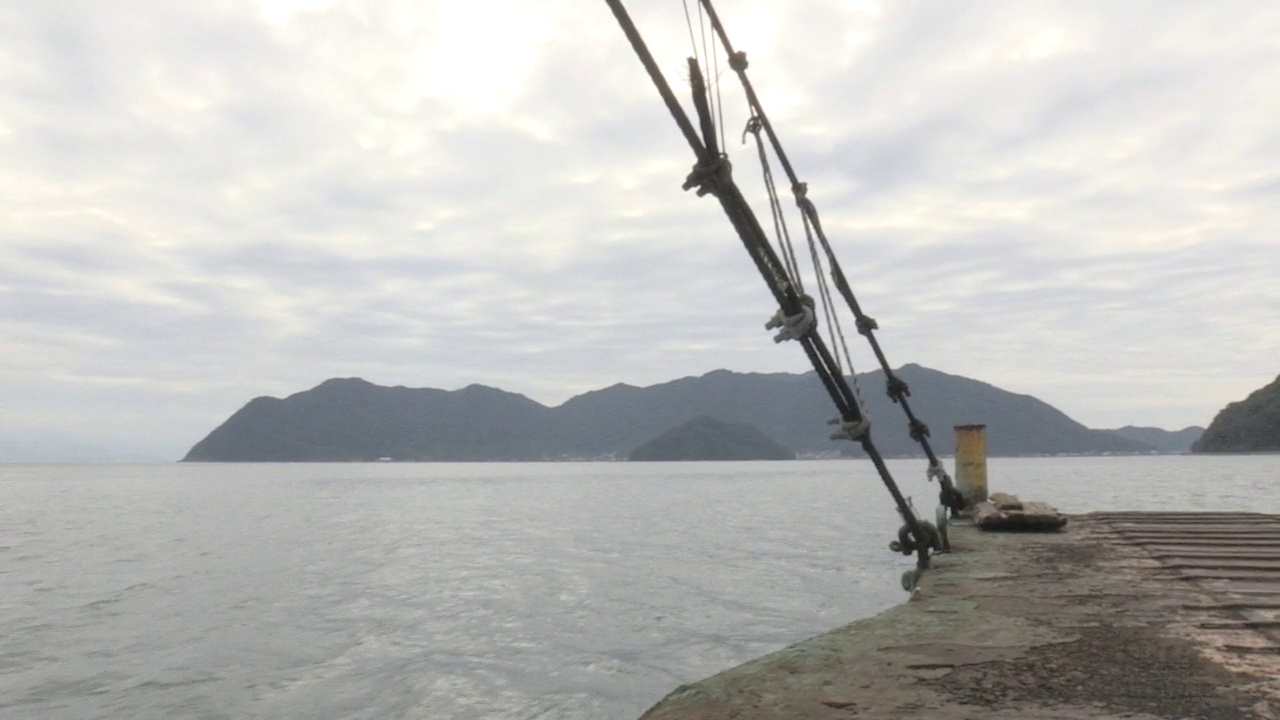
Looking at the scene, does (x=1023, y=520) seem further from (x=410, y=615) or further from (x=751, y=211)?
(x=410, y=615)

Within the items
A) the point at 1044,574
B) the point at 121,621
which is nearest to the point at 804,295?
the point at 1044,574

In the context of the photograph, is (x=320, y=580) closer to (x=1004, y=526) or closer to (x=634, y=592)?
(x=634, y=592)

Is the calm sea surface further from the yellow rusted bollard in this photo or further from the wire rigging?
the wire rigging

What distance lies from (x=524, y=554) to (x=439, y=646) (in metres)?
16.1

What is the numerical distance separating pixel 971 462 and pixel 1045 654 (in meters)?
13.4

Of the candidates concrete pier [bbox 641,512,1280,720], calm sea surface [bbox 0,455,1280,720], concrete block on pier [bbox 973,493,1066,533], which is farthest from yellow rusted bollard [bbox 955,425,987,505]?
concrete pier [bbox 641,512,1280,720]

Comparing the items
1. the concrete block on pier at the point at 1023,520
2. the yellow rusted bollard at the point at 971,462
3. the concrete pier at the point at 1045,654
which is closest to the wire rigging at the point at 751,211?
the concrete pier at the point at 1045,654

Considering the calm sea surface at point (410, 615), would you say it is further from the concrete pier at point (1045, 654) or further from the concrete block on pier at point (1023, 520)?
the concrete pier at point (1045, 654)

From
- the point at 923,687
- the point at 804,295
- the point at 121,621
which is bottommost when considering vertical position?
the point at 121,621

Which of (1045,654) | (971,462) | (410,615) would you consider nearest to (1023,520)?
(971,462)

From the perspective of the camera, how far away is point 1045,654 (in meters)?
6.23

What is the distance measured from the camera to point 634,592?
22.1m

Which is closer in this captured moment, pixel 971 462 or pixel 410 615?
pixel 971 462

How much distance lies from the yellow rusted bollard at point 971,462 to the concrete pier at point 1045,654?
767 cm
